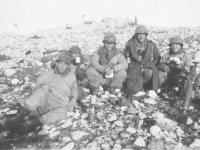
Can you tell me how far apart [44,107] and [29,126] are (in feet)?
1.67

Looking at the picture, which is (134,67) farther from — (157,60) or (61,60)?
(61,60)

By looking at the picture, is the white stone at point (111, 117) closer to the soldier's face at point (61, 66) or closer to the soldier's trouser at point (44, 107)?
the soldier's trouser at point (44, 107)

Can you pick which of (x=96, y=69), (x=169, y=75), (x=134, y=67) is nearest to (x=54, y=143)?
(x=96, y=69)

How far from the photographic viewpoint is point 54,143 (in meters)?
3.35

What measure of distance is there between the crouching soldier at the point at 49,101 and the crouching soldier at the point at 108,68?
4.00 feet

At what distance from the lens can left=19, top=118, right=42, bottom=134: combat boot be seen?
11.6ft

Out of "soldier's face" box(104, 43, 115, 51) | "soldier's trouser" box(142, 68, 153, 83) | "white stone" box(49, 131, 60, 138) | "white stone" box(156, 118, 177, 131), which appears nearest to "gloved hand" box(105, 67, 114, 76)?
"soldier's face" box(104, 43, 115, 51)

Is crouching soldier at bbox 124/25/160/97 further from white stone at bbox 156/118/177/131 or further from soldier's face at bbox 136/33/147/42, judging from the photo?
→ white stone at bbox 156/118/177/131

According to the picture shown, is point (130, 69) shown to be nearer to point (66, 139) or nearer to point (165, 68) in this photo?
point (165, 68)

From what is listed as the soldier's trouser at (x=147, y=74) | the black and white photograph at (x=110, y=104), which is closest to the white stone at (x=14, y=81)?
the black and white photograph at (x=110, y=104)

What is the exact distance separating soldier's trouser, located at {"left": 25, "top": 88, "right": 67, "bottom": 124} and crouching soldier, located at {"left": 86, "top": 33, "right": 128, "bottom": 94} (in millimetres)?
1508

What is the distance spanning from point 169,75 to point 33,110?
11.7 feet

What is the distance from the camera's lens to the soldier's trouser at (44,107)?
12.3 feet

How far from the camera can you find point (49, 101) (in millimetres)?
4082
